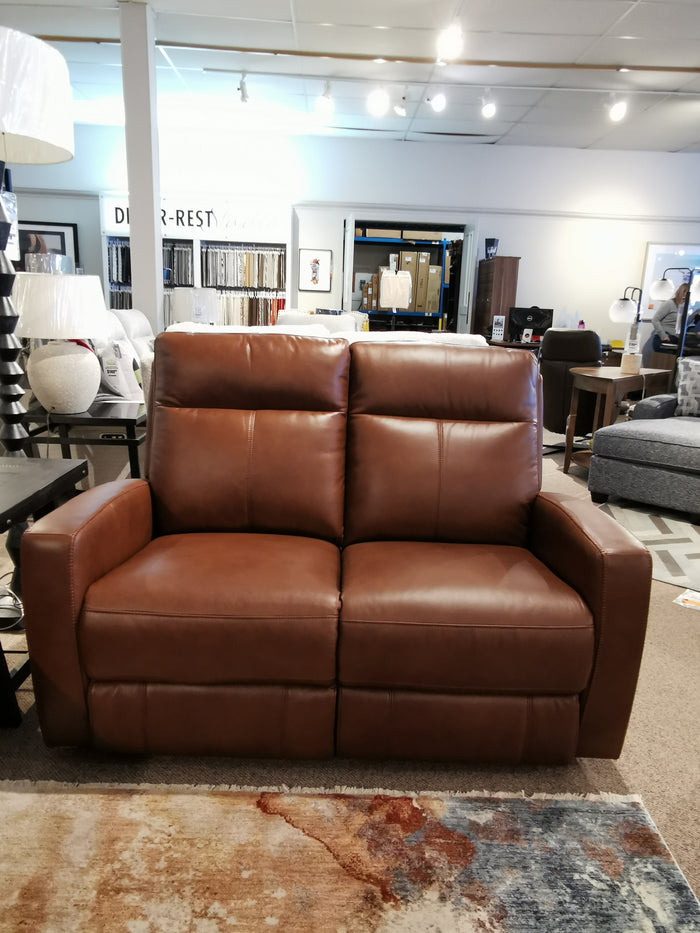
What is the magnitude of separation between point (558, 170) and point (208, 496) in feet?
21.0

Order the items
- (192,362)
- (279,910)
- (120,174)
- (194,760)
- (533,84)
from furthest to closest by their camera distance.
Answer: (120,174), (533,84), (192,362), (194,760), (279,910)

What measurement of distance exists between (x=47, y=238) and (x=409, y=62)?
413cm

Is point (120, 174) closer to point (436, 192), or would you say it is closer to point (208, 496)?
point (436, 192)

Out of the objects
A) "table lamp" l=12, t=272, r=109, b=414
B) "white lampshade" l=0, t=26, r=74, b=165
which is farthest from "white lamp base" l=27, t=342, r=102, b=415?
"white lampshade" l=0, t=26, r=74, b=165

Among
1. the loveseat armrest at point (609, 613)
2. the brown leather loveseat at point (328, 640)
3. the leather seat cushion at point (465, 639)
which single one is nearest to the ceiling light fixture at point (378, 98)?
the brown leather loveseat at point (328, 640)

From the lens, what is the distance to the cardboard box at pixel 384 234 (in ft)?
21.7

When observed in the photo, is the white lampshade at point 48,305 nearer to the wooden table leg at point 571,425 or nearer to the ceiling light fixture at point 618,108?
the wooden table leg at point 571,425

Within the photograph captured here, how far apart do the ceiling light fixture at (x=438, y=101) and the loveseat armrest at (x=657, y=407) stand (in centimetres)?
300

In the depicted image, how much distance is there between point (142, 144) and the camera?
4.04 m

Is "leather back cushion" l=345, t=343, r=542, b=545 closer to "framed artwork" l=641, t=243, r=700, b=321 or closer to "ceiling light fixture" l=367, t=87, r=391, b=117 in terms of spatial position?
"ceiling light fixture" l=367, t=87, r=391, b=117

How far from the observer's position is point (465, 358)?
187 centimetres

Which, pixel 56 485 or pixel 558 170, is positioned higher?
pixel 558 170

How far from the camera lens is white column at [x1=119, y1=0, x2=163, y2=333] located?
3908mm

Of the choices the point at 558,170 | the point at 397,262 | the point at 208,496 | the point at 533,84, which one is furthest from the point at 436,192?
the point at 208,496
